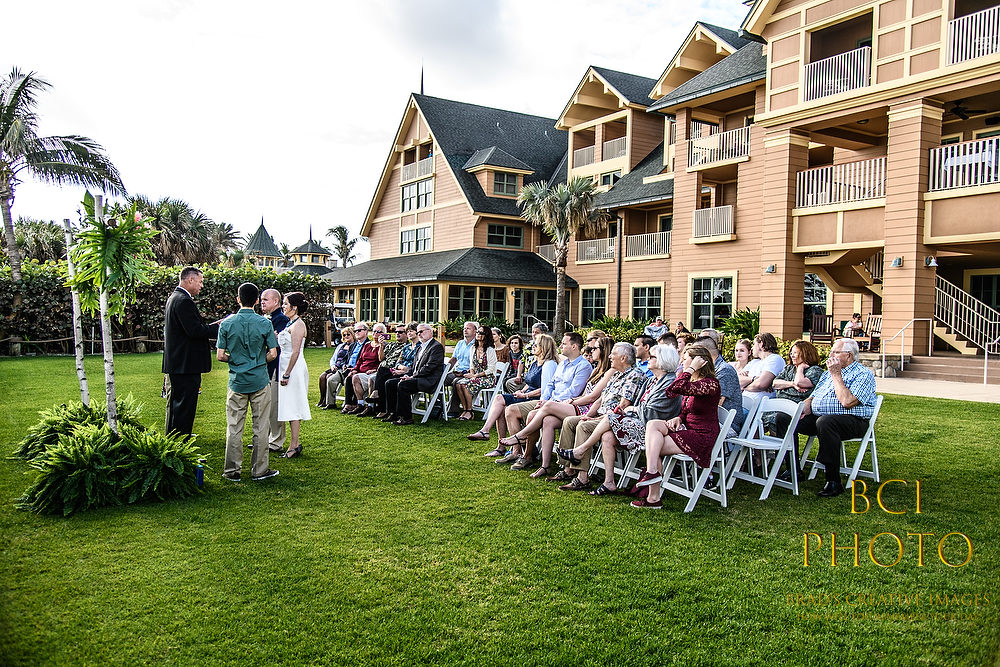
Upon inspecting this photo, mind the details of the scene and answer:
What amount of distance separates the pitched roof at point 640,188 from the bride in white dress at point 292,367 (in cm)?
1971

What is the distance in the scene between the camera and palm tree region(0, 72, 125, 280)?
1962cm

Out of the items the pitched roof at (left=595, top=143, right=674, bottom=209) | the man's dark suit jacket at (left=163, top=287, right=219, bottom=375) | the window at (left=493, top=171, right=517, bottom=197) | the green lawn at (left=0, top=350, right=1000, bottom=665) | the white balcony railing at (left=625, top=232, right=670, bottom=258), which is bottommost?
the green lawn at (left=0, top=350, right=1000, bottom=665)

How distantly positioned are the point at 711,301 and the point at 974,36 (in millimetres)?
10229

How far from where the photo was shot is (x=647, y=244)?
27516mm

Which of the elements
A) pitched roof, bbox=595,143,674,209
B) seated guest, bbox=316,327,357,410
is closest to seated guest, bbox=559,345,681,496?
seated guest, bbox=316,327,357,410

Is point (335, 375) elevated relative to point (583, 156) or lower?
lower

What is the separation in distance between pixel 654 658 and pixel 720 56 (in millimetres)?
26397

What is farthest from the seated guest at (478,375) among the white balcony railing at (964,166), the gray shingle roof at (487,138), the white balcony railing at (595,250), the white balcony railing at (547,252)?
the white balcony railing at (547,252)

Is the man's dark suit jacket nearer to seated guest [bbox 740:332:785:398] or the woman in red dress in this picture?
the woman in red dress

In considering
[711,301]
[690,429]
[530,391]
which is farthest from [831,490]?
[711,301]

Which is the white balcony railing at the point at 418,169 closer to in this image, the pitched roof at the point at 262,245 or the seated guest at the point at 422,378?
the seated guest at the point at 422,378

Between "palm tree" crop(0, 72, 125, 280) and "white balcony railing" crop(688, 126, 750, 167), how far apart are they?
18.3 meters

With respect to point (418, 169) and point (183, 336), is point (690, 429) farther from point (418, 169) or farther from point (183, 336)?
point (418, 169)

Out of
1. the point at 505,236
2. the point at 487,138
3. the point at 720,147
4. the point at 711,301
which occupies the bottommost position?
the point at 711,301
